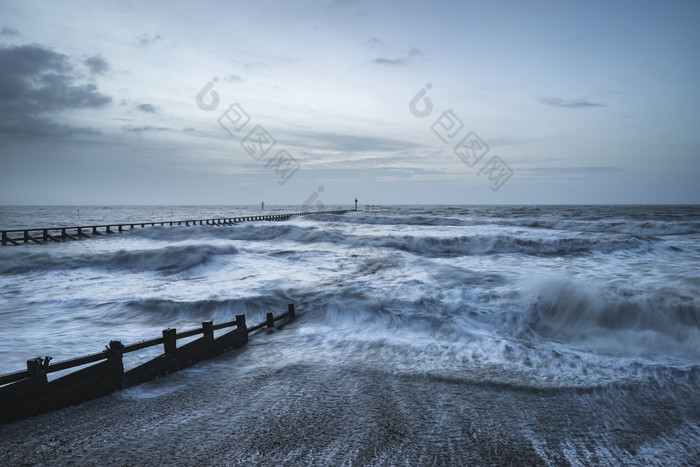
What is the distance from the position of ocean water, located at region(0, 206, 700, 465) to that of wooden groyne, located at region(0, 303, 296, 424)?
0.58 metres

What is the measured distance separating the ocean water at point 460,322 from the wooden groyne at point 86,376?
1.92 ft

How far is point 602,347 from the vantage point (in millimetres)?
8836

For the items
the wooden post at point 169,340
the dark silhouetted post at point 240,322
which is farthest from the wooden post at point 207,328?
the dark silhouetted post at point 240,322

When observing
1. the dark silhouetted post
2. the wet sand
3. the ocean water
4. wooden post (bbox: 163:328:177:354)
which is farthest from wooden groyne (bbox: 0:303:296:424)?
the dark silhouetted post

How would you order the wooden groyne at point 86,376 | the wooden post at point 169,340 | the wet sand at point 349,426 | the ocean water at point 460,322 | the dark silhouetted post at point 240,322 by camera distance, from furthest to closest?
1. the dark silhouetted post at point 240,322
2. the wooden post at point 169,340
3. the ocean water at point 460,322
4. the wooden groyne at point 86,376
5. the wet sand at point 349,426

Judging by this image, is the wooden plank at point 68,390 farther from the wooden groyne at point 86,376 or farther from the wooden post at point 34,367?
the wooden post at point 34,367

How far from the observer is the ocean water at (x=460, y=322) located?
18.0 ft

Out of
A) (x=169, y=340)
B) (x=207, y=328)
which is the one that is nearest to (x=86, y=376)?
(x=169, y=340)

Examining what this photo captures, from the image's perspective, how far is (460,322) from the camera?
10680mm

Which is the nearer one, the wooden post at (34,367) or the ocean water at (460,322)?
the wooden post at (34,367)

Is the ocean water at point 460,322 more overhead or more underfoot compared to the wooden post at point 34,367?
more underfoot

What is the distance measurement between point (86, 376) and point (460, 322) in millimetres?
8806

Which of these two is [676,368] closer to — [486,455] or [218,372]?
[486,455]

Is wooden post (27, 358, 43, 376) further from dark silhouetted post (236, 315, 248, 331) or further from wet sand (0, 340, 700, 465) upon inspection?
dark silhouetted post (236, 315, 248, 331)
